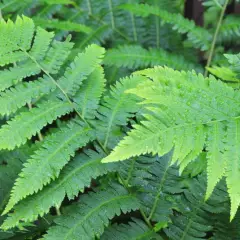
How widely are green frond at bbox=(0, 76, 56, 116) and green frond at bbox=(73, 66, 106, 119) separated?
0.08m

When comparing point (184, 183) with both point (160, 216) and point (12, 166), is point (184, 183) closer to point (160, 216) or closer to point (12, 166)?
point (160, 216)

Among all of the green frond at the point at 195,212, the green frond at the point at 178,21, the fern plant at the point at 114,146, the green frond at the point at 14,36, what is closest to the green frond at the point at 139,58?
the green frond at the point at 178,21

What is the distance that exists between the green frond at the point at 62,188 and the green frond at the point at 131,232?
0.45 feet

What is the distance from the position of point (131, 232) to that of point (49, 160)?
28cm

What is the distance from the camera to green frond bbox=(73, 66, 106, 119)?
1162 mm

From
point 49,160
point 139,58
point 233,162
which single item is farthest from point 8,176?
point 139,58

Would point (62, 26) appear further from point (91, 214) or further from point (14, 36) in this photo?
point (91, 214)

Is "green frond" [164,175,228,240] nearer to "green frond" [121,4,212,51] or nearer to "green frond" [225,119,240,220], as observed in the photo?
"green frond" [225,119,240,220]

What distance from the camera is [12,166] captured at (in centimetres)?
123

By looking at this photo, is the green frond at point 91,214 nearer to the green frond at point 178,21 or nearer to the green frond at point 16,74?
the green frond at point 16,74

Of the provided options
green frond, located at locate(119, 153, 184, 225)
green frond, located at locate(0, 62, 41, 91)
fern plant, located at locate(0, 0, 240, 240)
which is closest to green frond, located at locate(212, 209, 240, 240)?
fern plant, located at locate(0, 0, 240, 240)

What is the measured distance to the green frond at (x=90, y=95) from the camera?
1.16 meters

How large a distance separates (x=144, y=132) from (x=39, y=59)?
15.4 inches

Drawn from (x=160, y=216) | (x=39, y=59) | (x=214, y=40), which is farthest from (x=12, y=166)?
(x=214, y=40)
